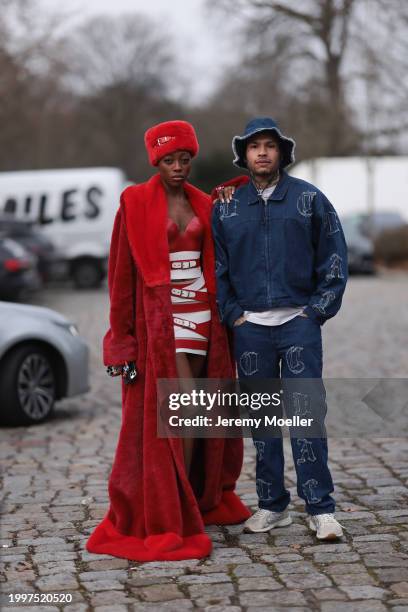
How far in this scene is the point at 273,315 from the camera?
16.5ft

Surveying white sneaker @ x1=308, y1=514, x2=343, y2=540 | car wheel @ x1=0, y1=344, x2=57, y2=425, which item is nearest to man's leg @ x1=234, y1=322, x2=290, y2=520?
white sneaker @ x1=308, y1=514, x2=343, y2=540

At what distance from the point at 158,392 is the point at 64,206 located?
2053 centimetres

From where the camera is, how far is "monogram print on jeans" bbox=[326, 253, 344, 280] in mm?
4941

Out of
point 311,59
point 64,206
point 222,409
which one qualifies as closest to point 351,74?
point 311,59

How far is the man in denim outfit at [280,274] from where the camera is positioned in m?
4.97

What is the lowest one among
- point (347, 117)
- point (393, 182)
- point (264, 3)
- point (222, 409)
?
point (222, 409)

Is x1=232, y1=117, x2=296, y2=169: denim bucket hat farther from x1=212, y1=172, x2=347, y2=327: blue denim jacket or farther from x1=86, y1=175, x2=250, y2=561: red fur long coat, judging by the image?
x1=86, y1=175, x2=250, y2=561: red fur long coat

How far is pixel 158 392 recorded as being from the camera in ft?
16.4

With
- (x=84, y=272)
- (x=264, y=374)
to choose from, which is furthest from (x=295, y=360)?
(x=84, y=272)

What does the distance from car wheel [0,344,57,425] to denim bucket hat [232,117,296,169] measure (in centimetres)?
396

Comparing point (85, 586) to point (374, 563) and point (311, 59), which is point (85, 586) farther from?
point (311, 59)

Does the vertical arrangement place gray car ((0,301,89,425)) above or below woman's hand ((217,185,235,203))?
below

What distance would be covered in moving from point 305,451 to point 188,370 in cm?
64
